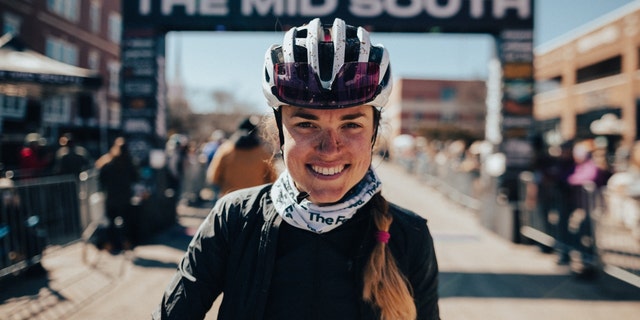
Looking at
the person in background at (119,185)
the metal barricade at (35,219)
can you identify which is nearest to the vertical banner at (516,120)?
the person in background at (119,185)

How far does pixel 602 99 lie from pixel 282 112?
3214 cm

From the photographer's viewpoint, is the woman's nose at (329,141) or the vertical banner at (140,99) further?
the vertical banner at (140,99)

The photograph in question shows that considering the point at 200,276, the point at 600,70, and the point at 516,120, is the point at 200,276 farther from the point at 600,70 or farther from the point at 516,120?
the point at 600,70

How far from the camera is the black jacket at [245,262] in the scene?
1503 millimetres

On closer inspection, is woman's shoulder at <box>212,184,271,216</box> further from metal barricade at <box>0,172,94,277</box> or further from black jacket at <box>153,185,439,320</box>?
metal barricade at <box>0,172,94,277</box>

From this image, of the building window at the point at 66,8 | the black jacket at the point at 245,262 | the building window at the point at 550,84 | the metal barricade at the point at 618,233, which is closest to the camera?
the black jacket at the point at 245,262

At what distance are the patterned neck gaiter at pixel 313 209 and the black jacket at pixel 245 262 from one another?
6 cm

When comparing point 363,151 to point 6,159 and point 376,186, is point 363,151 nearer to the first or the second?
point 376,186

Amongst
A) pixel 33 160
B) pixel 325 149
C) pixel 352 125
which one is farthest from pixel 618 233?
pixel 33 160

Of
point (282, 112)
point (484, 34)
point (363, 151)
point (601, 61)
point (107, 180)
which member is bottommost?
point (107, 180)

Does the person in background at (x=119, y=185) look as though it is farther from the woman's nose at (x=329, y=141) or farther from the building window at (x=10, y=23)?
the building window at (x=10, y=23)

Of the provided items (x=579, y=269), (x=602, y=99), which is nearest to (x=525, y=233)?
(x=579, y=269)

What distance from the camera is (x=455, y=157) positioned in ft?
56.3

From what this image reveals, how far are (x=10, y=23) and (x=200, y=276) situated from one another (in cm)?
2454
